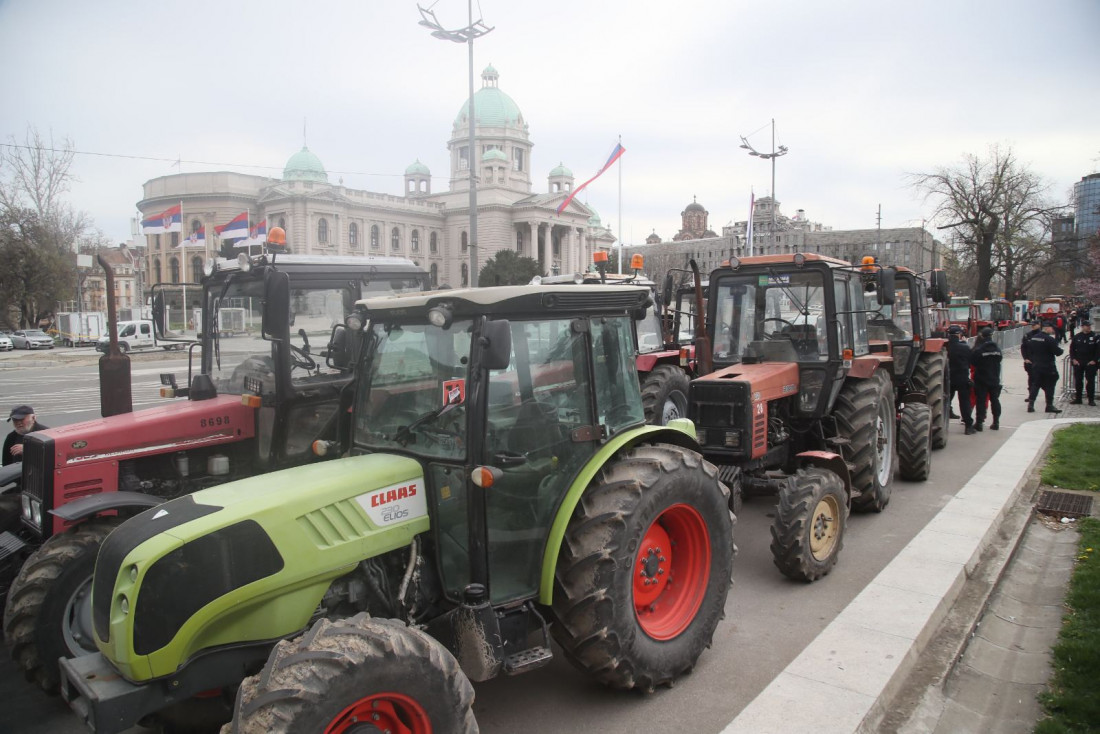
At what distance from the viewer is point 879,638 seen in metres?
4.52

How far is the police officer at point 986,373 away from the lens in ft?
40.4

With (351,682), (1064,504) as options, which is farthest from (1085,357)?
(351,682)

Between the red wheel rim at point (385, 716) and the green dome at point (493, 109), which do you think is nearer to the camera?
the red wheel rim at point (385, 716)

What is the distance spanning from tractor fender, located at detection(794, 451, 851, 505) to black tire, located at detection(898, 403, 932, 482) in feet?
9.16

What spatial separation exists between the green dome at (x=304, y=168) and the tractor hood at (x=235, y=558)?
291 ft

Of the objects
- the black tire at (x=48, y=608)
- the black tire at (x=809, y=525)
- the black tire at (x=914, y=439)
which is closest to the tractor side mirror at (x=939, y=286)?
the black tire at (x=914, y=439)

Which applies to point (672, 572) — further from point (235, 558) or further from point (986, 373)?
point (986, 373)

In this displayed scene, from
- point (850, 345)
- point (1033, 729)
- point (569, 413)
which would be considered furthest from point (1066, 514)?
point (569, 413)

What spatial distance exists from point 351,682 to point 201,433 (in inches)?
132

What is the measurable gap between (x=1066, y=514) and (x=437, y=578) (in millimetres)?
7127

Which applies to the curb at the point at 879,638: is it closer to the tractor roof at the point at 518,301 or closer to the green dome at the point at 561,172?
the tractor roof at the point at 518,301

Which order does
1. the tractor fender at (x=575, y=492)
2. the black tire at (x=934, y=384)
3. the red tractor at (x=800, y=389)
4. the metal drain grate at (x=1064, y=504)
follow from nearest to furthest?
the tractor fender at (x=575, y=492)
the red tractor at (x=800, y=389)
the metal drain grate at (x=1064, y=504)
the black tire at (x=934, y=384)

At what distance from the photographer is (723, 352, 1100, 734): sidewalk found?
374 cm

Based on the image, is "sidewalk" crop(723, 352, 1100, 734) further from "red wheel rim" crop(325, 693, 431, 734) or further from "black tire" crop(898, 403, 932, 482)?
"red wheel rim" crop(325, 693, 431, 734)
